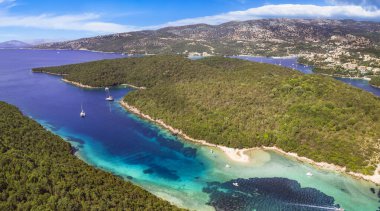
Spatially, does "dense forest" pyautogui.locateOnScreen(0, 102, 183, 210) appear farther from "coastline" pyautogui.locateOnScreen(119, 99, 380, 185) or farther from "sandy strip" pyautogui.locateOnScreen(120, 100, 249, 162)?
"coastline" pyautogui.locateOnScreen(119, 99, 380, 185)

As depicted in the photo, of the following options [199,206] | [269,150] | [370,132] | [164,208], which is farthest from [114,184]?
[370,132]

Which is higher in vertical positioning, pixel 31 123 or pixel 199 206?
pixel 31 123

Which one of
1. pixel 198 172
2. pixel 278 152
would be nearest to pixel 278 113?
pixel 278 152

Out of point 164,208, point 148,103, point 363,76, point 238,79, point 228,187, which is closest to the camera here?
point 164,208

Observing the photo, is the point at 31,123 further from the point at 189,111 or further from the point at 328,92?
the point at 328,92

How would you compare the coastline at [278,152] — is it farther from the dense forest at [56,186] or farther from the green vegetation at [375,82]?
the green vegetation at [375,82]

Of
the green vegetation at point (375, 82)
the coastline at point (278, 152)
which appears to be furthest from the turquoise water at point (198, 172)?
the green vegetation at point (375, 82)

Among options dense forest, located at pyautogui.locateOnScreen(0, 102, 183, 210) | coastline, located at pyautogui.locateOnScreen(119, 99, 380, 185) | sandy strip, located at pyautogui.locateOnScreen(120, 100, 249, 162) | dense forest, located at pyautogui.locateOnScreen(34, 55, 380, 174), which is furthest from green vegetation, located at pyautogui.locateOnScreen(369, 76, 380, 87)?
dense forest, located at pyautogui.locateOnScreen(0, 102, 183, 210)
